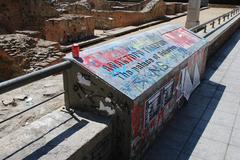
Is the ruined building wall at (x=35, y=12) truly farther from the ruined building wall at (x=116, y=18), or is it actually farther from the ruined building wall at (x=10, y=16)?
the ruined building wall at (x=116, y=18)

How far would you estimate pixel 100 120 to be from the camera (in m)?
3.25

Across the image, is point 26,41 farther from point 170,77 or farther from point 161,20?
point 161,20

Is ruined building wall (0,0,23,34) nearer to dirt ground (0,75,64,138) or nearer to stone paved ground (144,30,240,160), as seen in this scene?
dirt ground (0,75,64,138)

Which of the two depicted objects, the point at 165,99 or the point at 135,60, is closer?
the point at 135,60

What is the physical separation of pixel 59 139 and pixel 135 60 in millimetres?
1508

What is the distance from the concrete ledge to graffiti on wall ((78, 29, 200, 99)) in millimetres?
522

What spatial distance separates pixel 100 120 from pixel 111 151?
470mm

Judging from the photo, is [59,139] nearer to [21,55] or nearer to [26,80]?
[26,80]

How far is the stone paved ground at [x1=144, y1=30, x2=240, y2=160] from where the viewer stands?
409 centimetres

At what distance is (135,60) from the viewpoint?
12.5ft

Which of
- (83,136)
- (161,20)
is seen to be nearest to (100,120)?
(83,136)

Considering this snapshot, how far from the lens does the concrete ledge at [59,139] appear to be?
2.63 m

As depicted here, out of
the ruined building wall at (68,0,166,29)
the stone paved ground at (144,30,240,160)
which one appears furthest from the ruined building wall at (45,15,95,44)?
the stone paved ground at (144,30,240,160)

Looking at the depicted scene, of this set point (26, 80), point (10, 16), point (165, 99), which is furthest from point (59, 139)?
point (10, 16)
